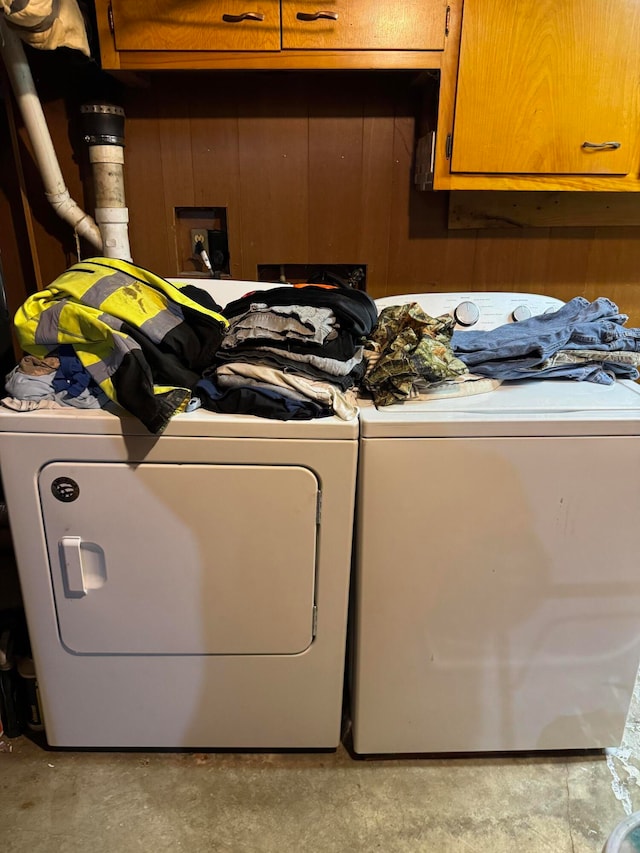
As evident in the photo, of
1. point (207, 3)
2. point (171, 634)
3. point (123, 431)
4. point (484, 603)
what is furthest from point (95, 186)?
point (484, 603)

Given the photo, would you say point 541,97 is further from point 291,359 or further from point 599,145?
point 291,359

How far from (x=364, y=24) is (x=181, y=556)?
4.37ft

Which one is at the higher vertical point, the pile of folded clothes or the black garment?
the pile of folded clothes

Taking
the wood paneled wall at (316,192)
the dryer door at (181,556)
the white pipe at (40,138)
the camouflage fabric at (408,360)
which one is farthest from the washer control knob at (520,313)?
the white pipe at (40,138)

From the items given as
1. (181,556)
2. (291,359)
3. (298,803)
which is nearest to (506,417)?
(291,359)

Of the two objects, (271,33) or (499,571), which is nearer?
(499,571)

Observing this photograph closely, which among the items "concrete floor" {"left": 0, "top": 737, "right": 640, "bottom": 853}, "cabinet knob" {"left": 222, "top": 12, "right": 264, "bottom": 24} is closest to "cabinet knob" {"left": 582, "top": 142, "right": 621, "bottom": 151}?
"cabinet knob" {"left": 222, "top": 12, "right": 264, "bottom": 24}

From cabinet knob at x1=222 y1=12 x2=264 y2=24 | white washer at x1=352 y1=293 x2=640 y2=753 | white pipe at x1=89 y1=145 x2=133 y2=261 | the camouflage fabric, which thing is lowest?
white washer at x1=352 y1=293 x2=640 y2=753

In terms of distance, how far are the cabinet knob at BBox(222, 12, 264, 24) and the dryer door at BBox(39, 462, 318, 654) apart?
1083mm

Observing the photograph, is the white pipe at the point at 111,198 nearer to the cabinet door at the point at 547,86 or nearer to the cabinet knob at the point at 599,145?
the cabinet door at the point at 547,86

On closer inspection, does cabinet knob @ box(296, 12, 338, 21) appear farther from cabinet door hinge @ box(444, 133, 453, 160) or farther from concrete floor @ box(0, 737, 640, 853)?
concrete floor @ box(0, 737, 640, 853)

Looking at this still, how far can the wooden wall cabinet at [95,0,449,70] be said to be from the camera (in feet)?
4.91

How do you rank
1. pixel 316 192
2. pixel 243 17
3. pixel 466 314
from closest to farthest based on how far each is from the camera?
1. pixel 243 17
2. pixel 466 314
3. pixel 316 192

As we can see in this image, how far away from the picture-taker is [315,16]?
1496 mm
